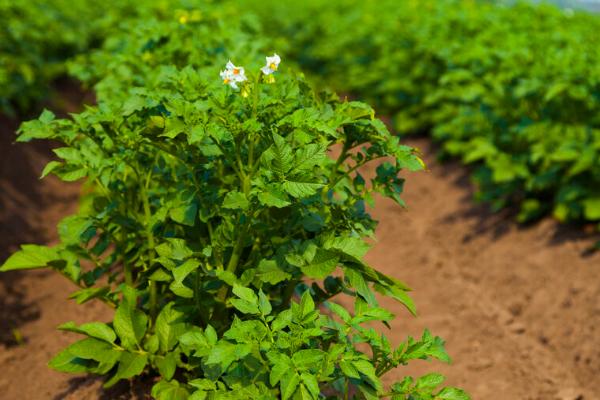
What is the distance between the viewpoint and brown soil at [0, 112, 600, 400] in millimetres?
3816

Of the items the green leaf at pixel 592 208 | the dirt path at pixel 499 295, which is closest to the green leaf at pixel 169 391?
the dirt path at pixel 499 295

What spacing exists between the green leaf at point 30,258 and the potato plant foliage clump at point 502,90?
3.47m

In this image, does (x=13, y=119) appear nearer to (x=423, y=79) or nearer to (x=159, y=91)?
(x=423, y=79)

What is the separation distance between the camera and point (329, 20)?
1159cm

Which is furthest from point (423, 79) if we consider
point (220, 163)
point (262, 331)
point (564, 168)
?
point (262, 331)

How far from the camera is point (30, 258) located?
3094mm

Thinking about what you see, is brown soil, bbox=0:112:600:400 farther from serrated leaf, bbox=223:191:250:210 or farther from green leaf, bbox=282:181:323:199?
green leaf, bbox=282:181:323:199

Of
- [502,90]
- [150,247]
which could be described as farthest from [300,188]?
[502,90]

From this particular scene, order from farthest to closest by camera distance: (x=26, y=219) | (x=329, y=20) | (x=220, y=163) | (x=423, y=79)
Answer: (x=329, y=20) → (x=423, y=79) → (x=26, y=219) → (x=220, y=163)

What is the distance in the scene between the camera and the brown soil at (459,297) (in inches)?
150

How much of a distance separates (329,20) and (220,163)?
899cm

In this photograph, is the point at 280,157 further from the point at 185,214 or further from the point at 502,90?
the point at 502,90

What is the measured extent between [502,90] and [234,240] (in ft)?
11.9

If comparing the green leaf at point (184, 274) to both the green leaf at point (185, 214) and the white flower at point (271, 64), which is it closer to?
the green leaf at point (185, 214)
